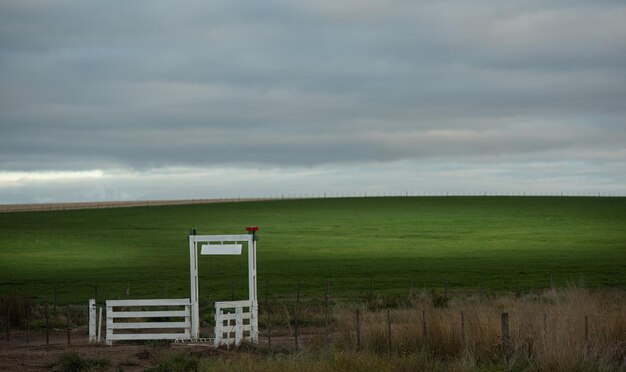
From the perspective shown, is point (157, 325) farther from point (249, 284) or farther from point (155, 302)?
point (249, 284)

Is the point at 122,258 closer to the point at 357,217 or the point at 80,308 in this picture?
the point at 80,308

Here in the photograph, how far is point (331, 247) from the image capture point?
7794cm

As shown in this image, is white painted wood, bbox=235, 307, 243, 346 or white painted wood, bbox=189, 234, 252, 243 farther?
white painted wood, bbox=189, 234, 252, 243

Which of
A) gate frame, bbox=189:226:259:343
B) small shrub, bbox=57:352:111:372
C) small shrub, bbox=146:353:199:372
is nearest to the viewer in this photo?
small shrub, bbox=146:353:199:372

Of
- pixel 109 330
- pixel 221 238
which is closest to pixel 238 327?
pixel 221 238

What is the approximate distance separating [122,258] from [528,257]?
2919cm

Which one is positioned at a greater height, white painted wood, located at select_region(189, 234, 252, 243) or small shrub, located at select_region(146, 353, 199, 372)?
white painted wood, located at select_region(189, 234, 252, 243)

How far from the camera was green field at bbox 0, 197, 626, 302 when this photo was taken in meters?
51.8

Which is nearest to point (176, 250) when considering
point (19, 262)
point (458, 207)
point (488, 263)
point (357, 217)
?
point (19, 262)

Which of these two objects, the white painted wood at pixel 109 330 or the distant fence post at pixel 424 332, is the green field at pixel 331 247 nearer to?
the white painted wood at pixel 109 330

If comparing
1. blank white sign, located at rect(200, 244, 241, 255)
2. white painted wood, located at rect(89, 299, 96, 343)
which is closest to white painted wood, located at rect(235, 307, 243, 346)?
blank white sign, located at rect(200, 244, 241, 255)

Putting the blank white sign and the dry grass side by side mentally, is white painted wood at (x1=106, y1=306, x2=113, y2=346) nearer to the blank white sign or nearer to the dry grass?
the blank white sign

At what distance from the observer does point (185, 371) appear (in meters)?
20.6

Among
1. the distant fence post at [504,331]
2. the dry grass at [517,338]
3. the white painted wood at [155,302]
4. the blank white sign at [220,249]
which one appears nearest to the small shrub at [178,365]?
the dry grass at [517,338]
